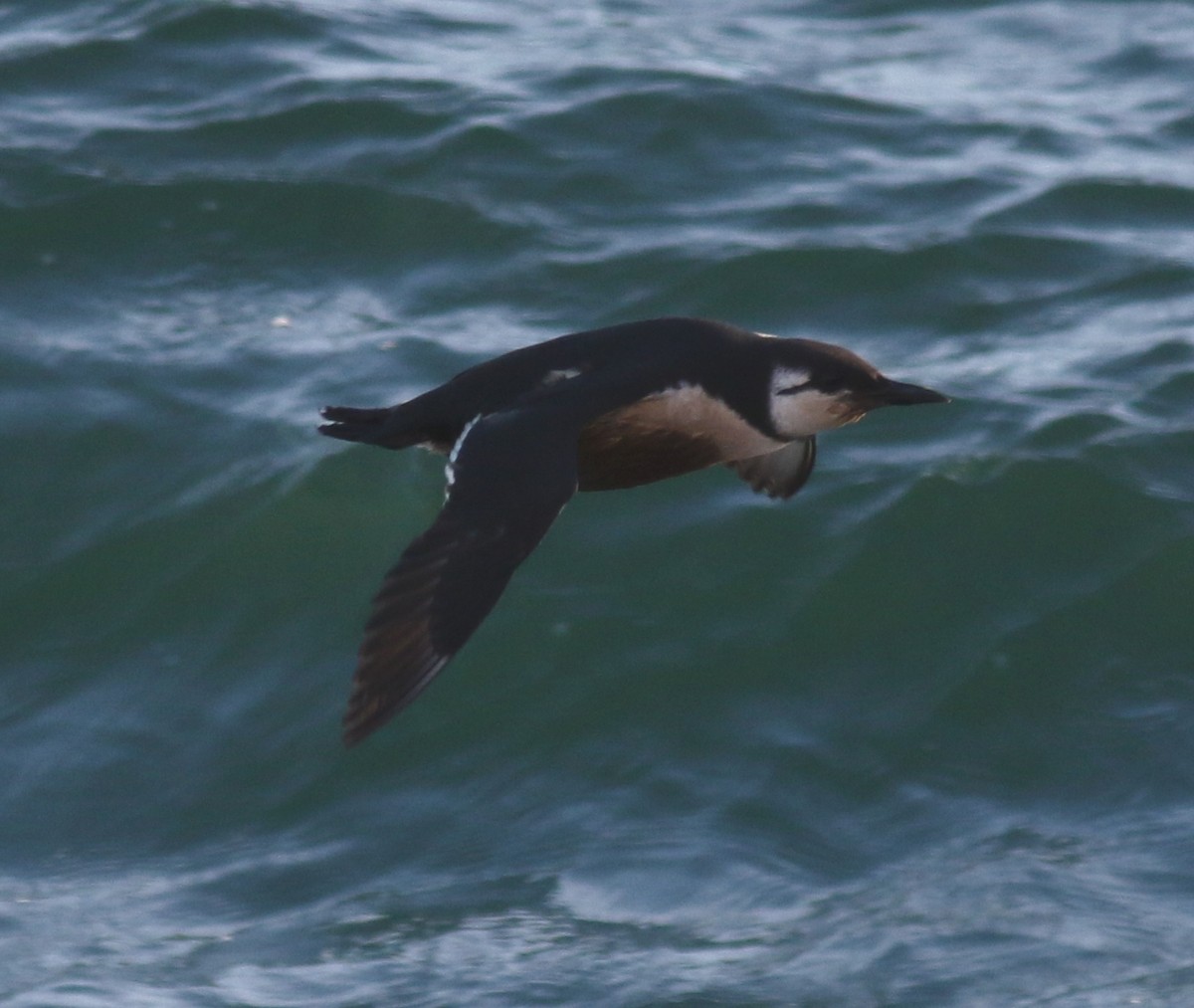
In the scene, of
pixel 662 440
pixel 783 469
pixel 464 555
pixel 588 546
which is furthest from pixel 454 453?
pixel 588 546

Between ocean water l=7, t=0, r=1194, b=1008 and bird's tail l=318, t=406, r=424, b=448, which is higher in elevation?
bird's tail l=318, t=406, r=424, b=448

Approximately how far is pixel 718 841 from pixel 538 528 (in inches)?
83.4

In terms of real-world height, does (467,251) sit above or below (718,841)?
above

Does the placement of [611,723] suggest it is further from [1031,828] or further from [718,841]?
[1031,828]

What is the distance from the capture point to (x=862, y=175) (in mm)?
10266

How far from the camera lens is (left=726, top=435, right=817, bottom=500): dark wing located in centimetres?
631

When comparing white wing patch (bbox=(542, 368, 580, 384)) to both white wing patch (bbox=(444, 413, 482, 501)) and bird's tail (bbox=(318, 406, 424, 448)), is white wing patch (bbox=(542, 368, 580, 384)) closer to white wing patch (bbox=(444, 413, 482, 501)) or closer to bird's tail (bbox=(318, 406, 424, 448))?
white wing patch (bbox=(444, 413, 482, 501))

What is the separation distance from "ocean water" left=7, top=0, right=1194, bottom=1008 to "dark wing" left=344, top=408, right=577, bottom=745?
68.7 inches

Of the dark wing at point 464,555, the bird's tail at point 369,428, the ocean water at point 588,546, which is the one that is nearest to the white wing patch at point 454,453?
the dark wing at point 464,555

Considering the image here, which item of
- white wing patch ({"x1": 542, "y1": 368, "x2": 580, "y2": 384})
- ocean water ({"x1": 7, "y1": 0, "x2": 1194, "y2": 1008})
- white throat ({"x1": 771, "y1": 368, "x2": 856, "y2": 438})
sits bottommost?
ocean water ({"x1": 7, "y1": 0, "x2": 1194, "y2": 1008})

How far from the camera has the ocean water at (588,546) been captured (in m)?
6.20

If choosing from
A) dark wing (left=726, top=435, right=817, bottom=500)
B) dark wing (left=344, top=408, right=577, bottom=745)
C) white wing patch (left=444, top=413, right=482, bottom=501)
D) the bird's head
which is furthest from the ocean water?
dark wing (left=344, top=408, right=577, bottom=745)

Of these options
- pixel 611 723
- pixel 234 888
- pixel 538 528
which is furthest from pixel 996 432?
pixel 538 528

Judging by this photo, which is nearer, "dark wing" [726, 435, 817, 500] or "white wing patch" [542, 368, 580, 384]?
"white wing patch" [542, 368, 580, 384]
